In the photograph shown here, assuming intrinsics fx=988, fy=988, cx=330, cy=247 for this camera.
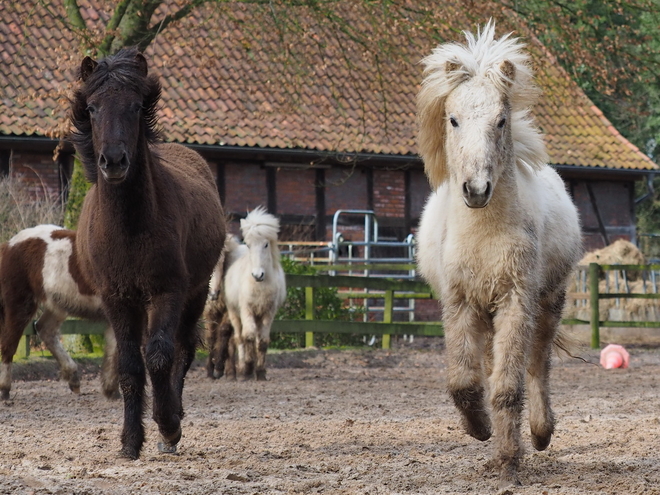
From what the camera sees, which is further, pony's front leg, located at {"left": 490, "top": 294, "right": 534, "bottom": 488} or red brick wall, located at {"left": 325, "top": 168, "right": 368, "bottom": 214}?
red brick wall, located at {"left": 325, "top": 168, "right": 368, "bottom": 214}

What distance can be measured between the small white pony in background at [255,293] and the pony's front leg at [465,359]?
629cm

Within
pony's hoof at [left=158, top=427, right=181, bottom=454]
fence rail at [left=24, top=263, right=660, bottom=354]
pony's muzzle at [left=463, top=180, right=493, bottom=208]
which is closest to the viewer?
pony's muzzle at [left=463, top=180, right=493, bottom=208]

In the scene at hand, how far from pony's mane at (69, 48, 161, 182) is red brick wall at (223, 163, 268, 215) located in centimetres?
1432

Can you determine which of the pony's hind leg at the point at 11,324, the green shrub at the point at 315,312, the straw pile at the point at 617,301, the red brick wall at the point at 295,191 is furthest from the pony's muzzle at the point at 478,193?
the red brick wall at the point at 295,191

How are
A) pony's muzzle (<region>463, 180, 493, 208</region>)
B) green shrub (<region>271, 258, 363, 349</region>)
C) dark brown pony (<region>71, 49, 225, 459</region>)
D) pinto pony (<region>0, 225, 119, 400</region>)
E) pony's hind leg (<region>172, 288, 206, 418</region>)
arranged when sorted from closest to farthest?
pony's muzzle (<region>463, 180, 493, 208</region>) < dark brown pony (<region>71, 49, 225, 459</region>) < pony's hind leg (<region>172, 288, 206, 418</region>) < pinto pony (<region>0, 225, 119, 400</region>) < green shrub (<region>271, 258, 363, 349</region>)

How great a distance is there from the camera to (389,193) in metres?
22.4

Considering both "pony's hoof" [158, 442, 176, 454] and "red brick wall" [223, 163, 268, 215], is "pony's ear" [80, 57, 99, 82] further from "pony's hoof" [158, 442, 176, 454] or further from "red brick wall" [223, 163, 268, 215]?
"red brick wall" [223, 163, 268, 215]

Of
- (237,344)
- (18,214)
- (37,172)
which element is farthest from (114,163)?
(37,172)

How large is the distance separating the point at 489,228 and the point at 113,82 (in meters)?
2.21

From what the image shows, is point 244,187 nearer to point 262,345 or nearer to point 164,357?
point 262,345

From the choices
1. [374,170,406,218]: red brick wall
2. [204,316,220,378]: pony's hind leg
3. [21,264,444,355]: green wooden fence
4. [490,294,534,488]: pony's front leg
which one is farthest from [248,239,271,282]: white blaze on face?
[374,170,406,218]: red brick wall

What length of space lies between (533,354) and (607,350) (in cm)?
776

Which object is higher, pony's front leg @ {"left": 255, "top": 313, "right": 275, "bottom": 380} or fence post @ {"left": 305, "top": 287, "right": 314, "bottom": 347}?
fence post @ {"left": 305, "top": 287, "right": 314, "bottom": 347}

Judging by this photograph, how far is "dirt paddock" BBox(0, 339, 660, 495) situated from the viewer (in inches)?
189
